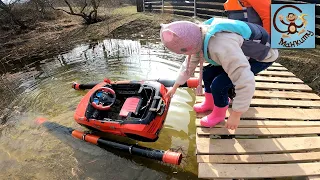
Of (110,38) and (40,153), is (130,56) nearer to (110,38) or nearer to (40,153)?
(110,38)

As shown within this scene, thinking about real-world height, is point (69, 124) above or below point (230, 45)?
below

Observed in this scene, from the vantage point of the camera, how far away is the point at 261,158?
231cm

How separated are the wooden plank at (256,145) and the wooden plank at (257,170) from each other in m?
0.18

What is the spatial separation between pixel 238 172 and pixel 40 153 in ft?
7.96

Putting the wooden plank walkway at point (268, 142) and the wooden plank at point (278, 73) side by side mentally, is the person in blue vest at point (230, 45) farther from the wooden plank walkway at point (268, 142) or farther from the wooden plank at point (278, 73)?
the wooden plank at point (278, 73)

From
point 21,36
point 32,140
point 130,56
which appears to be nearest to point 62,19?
point 21,36

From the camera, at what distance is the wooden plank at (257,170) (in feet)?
7.04

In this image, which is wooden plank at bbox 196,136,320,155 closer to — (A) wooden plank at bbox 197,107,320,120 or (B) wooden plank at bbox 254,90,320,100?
(A) wooden plank at bbox 197,107,320,120

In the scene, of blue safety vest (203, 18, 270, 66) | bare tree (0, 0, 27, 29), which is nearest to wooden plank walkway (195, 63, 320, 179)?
blue safety vest (203, 18, 270, 66)

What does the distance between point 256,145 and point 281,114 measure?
68 cm

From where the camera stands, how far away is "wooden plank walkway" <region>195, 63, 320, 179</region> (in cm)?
219

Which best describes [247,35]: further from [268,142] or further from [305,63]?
[305,63]

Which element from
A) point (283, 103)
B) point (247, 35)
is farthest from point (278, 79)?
point (247, 35)

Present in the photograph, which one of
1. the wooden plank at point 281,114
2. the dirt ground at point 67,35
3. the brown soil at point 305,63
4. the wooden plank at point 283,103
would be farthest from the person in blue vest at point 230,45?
the dirt ground at point 67,35
